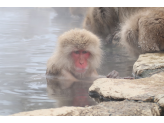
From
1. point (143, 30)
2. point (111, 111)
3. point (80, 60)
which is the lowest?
point (111, 111)

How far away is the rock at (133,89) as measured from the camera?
242 centimetres

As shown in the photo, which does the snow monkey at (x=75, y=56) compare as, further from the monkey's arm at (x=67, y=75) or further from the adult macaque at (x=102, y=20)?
the adult macaque at (x=102, y=20)

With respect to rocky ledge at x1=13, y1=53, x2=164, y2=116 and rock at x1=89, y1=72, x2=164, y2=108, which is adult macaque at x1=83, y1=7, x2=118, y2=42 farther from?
rock at x1=89, y1=72, x2=164, y2=108

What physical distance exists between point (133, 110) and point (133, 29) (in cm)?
259

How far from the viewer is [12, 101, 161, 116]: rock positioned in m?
2.08

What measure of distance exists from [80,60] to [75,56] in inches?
4.6

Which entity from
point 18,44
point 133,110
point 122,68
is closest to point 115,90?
point 133,110

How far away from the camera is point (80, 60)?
3.93 metres

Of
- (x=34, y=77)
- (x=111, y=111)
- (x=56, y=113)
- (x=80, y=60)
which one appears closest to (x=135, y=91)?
(x=111, y=111)

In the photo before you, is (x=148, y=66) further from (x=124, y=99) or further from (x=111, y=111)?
(x=111, y=111)

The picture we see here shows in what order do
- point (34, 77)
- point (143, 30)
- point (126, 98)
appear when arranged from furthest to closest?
point (143, 30)
point (34, 77)
point (126, 98)

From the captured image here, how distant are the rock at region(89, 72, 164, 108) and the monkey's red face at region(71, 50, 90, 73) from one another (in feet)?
2.84

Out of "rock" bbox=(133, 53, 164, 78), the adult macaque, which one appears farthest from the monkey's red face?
the adult macaque
